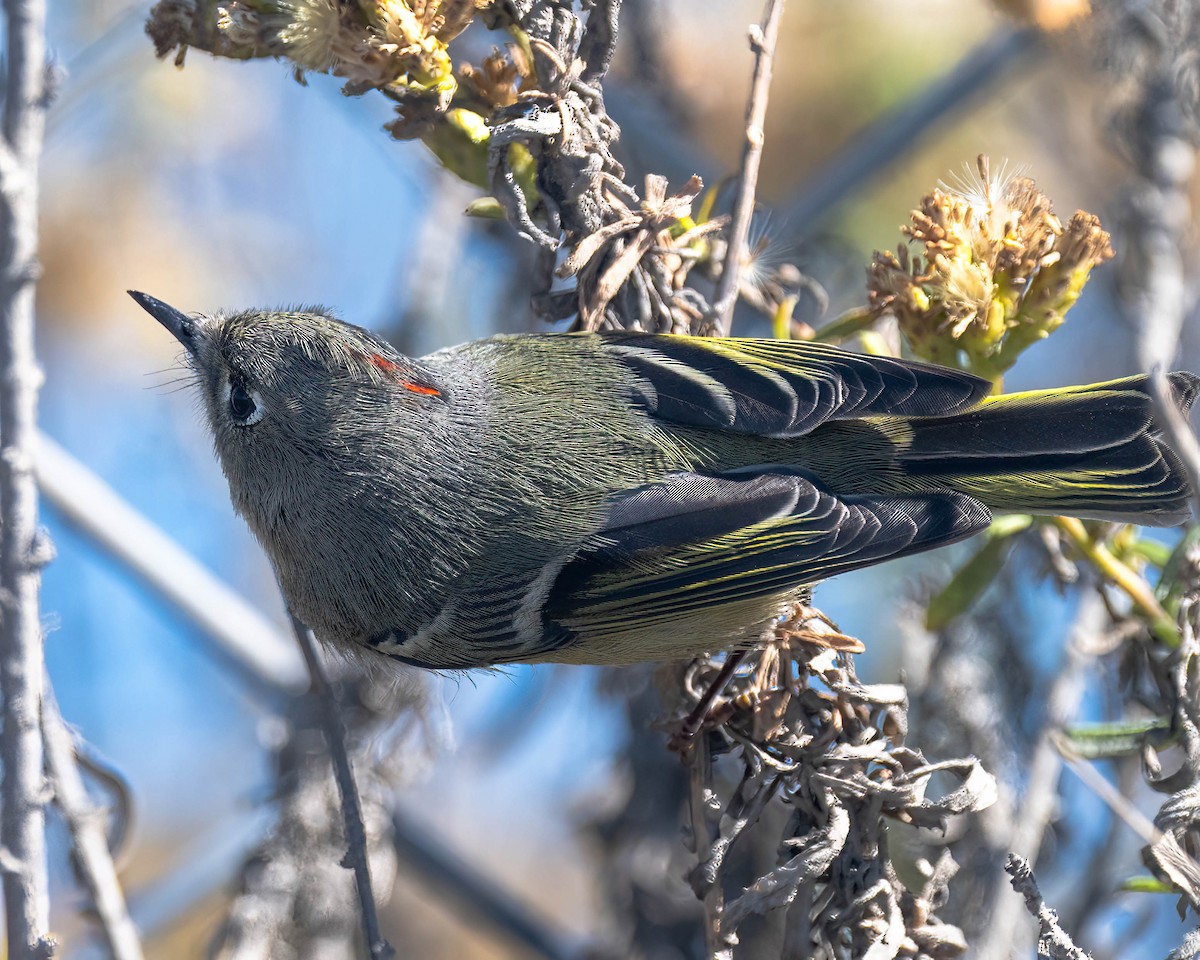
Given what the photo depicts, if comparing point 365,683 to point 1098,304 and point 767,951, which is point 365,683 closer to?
point 767,951

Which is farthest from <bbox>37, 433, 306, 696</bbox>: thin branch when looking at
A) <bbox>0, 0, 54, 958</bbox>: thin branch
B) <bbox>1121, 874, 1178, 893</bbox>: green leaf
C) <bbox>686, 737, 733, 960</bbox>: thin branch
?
<bbox>1121, 874, 1178, 893</bbox>: green leaf

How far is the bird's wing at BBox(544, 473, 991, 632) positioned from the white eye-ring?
81 cm

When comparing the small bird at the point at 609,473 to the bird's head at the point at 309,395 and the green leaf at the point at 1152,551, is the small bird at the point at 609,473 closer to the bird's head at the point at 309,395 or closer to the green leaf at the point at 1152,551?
the bird's head at the point at 309,395

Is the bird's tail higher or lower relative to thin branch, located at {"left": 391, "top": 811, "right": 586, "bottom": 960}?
higher

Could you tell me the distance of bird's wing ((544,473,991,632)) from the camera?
2.47 metres

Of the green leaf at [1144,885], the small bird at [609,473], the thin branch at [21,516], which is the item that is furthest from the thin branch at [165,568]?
the green leaf at [1144,885]

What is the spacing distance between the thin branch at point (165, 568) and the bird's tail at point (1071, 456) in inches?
70.6

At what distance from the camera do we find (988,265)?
2398 mm

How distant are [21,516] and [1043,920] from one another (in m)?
1.71

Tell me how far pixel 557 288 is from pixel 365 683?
1260mm

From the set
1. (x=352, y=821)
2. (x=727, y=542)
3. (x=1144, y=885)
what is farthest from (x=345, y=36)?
(x=1144, y=885)

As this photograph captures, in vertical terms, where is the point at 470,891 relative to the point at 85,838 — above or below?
above

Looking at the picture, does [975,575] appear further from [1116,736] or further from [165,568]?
[165,568]

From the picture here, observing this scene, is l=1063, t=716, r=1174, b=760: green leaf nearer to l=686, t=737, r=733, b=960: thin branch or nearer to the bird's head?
l=686, t=737, r=733, b=960: thin branch
